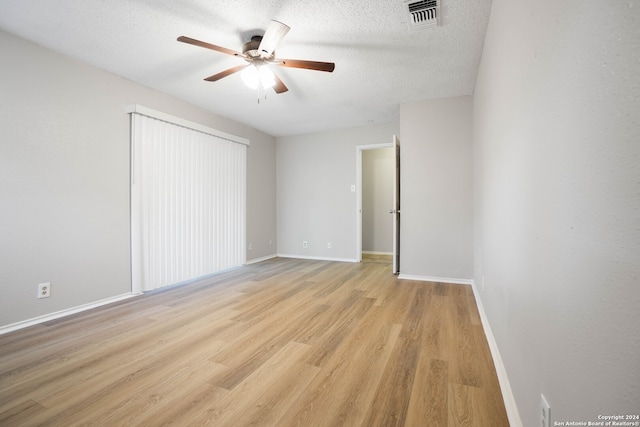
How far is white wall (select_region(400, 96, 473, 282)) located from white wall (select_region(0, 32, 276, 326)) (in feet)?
11.7

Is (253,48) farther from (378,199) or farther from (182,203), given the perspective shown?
(378,199)

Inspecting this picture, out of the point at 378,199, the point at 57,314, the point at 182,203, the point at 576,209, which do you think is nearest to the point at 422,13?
the point at 576,209

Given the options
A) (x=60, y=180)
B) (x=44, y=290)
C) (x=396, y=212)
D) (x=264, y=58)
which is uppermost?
(x=264, y=58)

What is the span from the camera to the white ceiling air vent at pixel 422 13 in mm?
1963

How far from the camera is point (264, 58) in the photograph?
2.37 m

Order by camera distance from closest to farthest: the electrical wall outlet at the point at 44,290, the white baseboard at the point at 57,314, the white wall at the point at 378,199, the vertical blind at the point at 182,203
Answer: the white baseboard at the point at 57,314 < the electrical wall outlet at the point at 44,290 < the vertical blind at the point at 182,203 < the white wall at the point at 378,199

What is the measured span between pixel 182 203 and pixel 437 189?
142 inches

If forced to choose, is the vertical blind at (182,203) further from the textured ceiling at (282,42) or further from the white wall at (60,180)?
the textured ceiling at (282,42)

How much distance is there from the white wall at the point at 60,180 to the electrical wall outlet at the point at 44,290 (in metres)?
0.05

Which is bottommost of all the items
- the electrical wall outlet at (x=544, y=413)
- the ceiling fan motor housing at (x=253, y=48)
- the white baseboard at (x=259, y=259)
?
the white baseboard at (x=259, y=259)

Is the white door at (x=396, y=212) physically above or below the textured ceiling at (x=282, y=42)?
below

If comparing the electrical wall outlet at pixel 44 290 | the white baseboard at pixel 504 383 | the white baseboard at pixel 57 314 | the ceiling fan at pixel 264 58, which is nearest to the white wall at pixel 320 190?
the ceiling fan at pixel 264 58

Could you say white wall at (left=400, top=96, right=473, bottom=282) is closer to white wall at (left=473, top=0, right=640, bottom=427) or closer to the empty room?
the empty room

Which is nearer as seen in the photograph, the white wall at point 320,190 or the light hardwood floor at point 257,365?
the light hardwood floor at point 257,365
